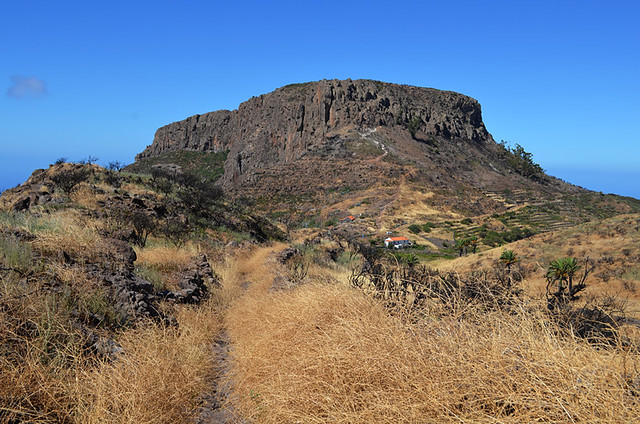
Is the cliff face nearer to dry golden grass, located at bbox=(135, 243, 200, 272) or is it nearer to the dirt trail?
the dirt trail

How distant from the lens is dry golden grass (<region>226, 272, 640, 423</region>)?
246cm

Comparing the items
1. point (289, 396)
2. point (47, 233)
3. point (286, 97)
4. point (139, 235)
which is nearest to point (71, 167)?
point (139, 235)

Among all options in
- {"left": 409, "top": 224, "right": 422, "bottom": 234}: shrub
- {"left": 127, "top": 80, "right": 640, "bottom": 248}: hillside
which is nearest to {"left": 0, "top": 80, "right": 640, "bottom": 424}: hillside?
{"left": 409, "top": 224, "right": 422, "bottom": 234}: shrub

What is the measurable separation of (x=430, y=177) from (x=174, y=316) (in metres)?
69.5

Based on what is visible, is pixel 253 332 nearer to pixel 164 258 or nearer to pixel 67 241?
pixel 67 241

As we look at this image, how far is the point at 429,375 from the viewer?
3016 mm

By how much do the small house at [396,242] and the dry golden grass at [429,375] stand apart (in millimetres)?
38319

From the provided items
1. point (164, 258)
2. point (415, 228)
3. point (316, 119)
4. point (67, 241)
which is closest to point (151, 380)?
point (67, 241)

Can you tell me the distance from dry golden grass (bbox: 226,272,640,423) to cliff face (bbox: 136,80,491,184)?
7947cm

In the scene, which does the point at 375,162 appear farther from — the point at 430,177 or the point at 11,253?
the point at 11,253

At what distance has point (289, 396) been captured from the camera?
3.35m

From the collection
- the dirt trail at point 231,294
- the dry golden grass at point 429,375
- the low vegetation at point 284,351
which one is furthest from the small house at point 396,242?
the dry golden grass at point 429,375

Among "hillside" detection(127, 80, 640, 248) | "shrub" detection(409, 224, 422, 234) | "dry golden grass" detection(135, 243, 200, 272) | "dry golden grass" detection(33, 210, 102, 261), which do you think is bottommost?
"dry golden grass" detection(135, 243, 200, 272)

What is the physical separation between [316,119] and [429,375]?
3735 inches
